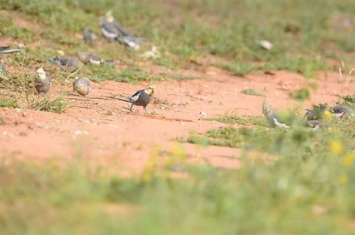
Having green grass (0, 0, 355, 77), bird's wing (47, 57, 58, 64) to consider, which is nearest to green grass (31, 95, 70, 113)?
bird's wing (47, 57, 58, 64)

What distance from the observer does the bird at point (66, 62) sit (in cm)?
1190

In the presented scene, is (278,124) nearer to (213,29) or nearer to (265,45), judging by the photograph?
(265,45)

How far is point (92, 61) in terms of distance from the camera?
12.5 m

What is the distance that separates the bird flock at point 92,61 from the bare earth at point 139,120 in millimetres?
175

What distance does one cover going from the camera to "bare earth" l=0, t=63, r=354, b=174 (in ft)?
22.5

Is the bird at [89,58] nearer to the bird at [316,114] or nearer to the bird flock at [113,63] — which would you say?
the bird flock at [113,63]

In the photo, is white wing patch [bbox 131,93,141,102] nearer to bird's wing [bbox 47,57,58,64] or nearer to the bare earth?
the bare earth

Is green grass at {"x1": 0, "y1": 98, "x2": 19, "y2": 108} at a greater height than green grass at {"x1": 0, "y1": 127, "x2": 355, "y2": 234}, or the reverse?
green grass at {"x1": 0, "y1": 127, "x2": 355, "y2": 234}

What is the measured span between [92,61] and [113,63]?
0.47 meters

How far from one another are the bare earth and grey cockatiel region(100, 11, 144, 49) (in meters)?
1.21

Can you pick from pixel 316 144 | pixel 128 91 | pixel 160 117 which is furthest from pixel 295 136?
pixel 128 91

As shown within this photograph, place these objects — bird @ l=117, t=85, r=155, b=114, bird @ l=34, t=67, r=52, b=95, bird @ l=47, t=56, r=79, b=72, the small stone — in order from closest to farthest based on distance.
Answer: bird @ l=117, t=85, r=155, b=114, bird @ l=34, t=67, r=52, b=95, bird @ l=47, t=56, r=79, b=72, the small stone

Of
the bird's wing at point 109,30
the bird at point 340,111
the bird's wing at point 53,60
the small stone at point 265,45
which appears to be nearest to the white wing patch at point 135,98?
the bird at point 340,111

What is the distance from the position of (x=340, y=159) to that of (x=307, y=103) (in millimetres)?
5700
